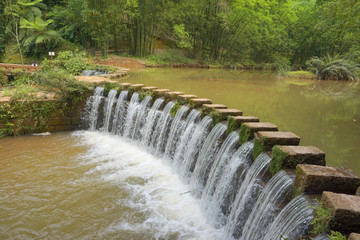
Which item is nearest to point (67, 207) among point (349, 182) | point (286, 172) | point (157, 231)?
point (157, 231)

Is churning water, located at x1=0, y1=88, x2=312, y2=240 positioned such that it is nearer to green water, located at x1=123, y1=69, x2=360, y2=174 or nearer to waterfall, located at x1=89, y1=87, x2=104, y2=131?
waterfall, located at x1=89, y1=87, x2=104, y2=131

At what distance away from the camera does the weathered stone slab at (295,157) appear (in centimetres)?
283

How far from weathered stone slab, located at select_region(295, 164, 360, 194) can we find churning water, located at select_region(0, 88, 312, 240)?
18cm

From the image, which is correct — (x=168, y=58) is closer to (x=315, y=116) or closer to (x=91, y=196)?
(x=315, y=116)

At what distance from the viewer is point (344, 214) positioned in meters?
1.92

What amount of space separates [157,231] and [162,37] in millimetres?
27534

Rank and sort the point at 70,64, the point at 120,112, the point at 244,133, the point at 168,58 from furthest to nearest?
the point at 168,58 → the point at 70,64 → the point at 120,112 → the point at 244,133

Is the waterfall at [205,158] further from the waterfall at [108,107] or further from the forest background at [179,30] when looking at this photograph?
the forest background at [179,30]

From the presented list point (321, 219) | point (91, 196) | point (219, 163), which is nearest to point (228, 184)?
point (219, 163)

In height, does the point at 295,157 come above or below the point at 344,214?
above

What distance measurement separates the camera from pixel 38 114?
7512mm

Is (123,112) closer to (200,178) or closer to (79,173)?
(79,173)

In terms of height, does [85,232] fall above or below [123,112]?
below

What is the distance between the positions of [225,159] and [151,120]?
316cm
